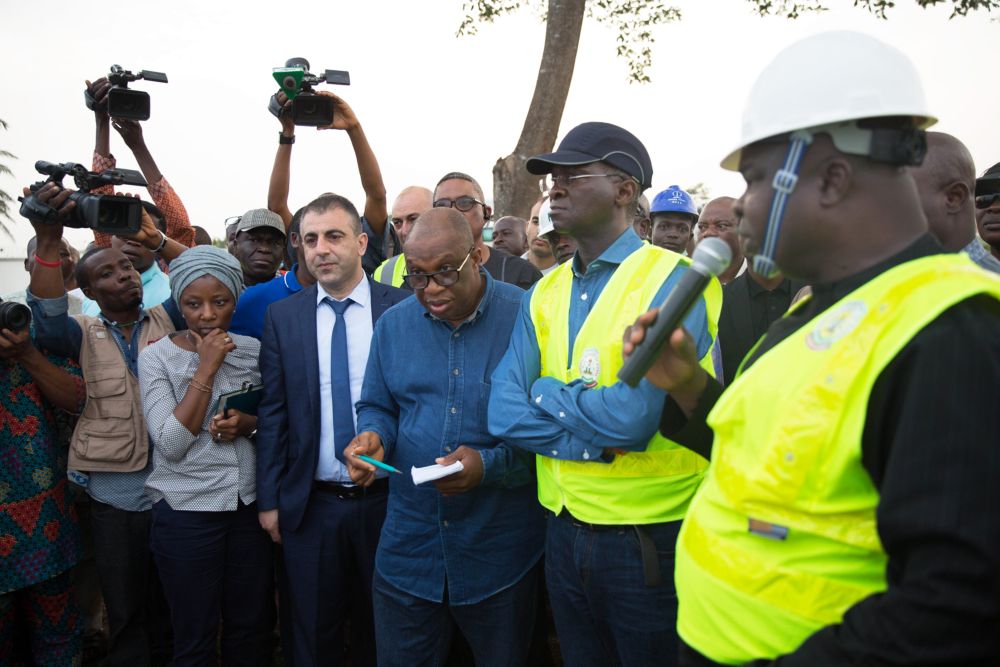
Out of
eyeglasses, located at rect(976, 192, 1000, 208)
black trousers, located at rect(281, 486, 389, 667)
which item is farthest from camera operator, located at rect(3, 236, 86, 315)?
eyeglasses, located at rect(976, 192, 1000, 208)

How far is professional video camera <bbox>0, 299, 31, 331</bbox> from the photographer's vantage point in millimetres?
3225

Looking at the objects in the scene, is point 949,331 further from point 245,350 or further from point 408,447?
point 245,350

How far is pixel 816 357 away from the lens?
4.13ft

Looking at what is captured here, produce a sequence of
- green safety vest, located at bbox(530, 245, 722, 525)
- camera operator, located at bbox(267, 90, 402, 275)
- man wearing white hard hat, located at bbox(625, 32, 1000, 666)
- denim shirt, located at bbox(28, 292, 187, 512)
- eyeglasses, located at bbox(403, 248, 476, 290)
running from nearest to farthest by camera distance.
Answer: man wearing white hard hat, located at bbox(625, 32, 1000, 666) → green safety vest, located at bbox(530, 245, 722, 525) → eyeglasses, located at bbox(403, 248, 476, 290) → denim shirt, located at bbox(28, 292, 187, 512) → camera operator, located at bbox(267, 90, 402, 275)

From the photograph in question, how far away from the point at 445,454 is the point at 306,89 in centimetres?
259

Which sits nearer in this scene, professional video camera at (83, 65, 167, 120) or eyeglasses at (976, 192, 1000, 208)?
eyeglasses at (976, 192, 1000, 208)

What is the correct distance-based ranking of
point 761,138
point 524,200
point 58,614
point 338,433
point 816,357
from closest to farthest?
point 816,357
point 761,138
point 338,433
point 58,614
point 524,200

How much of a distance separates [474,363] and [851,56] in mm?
1840

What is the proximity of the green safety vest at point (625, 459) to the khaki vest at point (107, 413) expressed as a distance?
8.10ft

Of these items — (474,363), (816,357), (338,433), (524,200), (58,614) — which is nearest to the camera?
→ (816,357)

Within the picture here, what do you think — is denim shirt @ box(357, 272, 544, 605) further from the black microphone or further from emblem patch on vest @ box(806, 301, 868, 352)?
emblem patch on vest @ box(806, 301, 868, 352)

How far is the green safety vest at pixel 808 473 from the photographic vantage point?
1181 millimetres

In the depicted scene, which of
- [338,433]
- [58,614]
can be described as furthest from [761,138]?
[58,614]

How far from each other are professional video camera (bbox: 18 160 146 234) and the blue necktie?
1.27 metres
